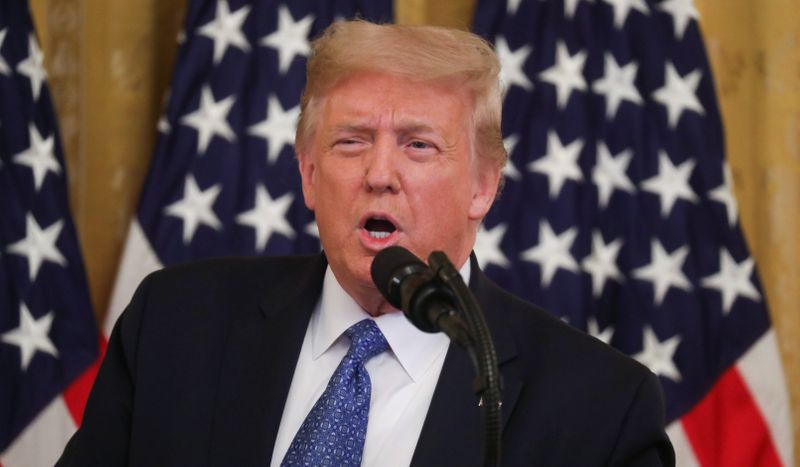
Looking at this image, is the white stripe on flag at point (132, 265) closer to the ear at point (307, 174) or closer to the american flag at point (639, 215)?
the american flag at point (639, 215)

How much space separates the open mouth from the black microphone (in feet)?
1.62

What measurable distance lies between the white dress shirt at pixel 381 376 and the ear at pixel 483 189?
24cm

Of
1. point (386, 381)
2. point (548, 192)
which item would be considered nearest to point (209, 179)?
point (548, 192)

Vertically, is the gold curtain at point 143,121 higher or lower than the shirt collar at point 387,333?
higher

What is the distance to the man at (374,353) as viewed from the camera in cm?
200

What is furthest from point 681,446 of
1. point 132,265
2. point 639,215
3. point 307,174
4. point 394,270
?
point 394,270

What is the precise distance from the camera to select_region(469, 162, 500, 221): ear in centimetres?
216

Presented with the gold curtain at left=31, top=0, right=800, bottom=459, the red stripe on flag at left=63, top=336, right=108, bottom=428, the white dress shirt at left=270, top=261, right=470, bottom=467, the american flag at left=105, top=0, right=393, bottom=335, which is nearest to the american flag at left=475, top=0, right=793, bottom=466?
the gold curtain at left=31, top=0, right=800, bottom=459

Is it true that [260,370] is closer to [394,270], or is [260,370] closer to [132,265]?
[394,270]

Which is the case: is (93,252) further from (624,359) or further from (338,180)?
(624,359)

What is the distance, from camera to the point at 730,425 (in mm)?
3605

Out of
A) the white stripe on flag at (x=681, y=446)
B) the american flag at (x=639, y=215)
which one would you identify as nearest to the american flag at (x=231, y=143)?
the american flag at (x=639, y=215)

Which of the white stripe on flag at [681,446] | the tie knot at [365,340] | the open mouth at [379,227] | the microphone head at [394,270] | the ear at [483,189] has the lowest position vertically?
the white stripe on flag at [681,446]

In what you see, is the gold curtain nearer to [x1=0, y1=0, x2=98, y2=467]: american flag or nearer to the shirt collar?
[x1=0, y1=0, x2=98, y2=467]: american flag
